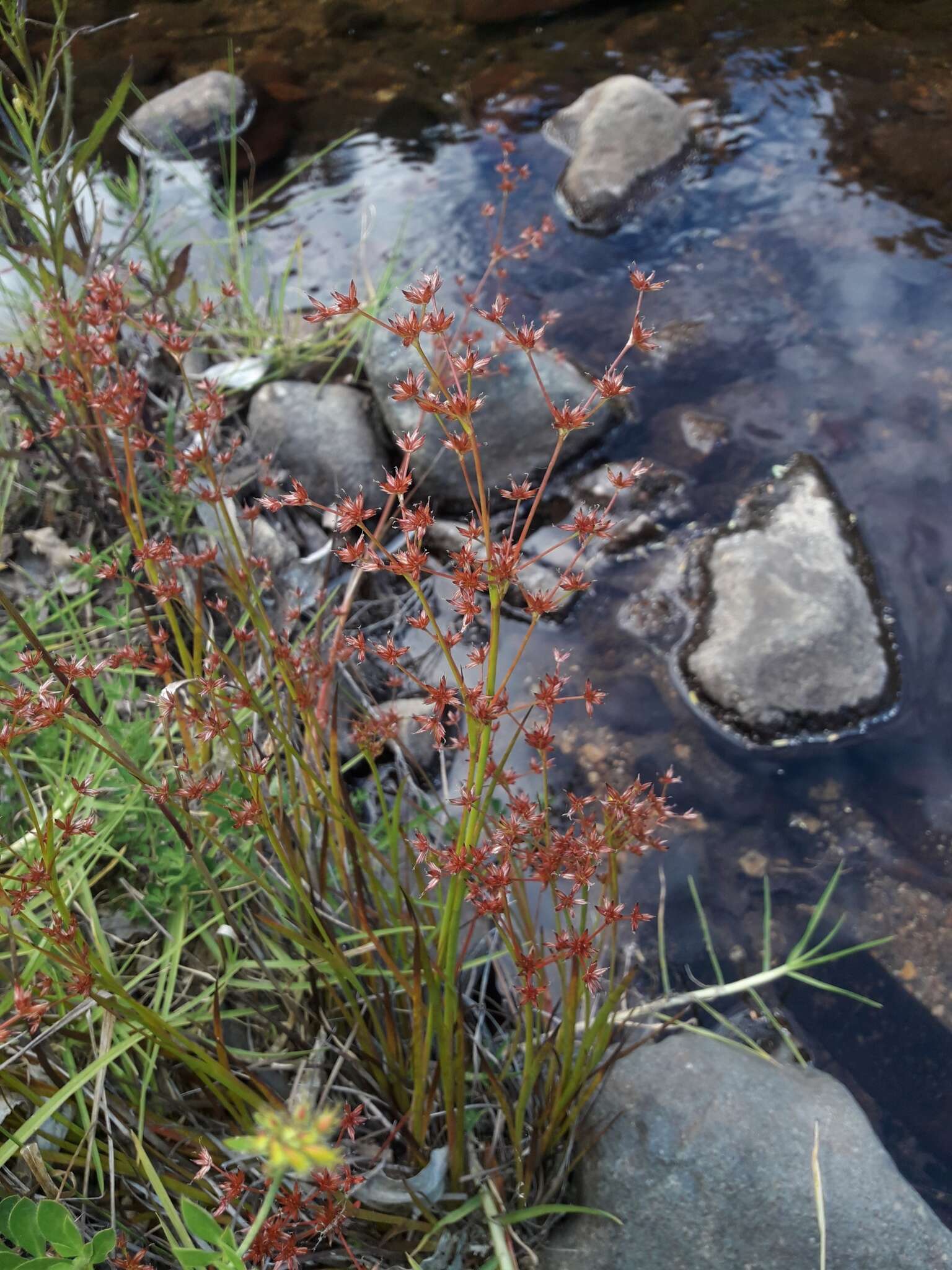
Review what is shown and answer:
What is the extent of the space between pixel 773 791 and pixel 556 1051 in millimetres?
1736

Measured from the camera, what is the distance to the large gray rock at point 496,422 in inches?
146

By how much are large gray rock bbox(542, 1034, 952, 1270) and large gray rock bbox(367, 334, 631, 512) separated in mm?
2456

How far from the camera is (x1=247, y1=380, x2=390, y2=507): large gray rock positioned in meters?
3.58

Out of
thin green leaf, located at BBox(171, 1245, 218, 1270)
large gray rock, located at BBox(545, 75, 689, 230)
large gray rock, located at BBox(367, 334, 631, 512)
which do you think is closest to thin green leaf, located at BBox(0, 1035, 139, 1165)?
thin green leaf, located at BBox(171, 1245, 218, 1270)

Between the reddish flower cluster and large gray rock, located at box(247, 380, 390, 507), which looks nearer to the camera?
the reddish flower cluster

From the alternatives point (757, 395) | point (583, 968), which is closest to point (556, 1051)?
point (583, 968)

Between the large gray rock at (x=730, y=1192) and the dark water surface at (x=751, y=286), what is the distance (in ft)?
0.30

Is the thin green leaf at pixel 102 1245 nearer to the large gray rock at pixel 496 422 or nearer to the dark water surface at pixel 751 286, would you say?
the dark water surface at pixel 751 286

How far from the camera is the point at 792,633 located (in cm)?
308

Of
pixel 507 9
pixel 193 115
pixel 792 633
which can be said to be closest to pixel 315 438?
pixel 792 633

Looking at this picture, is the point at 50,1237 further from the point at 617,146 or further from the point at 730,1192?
the point at 617,146

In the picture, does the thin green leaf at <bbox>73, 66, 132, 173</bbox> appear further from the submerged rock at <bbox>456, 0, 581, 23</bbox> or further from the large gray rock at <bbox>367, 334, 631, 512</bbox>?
the submerged rock at <bbox>456, 0, 581, 23</bbox>

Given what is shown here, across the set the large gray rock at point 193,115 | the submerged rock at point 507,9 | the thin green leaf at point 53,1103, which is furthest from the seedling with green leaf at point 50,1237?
the submerged rock at point 507,9

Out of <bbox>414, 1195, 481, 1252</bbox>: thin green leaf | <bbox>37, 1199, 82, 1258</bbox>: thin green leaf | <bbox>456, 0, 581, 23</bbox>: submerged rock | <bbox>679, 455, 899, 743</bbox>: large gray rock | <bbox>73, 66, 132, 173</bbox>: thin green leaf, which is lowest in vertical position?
<bbox>679, 455, 899, 743</bbox>: large gray rock
